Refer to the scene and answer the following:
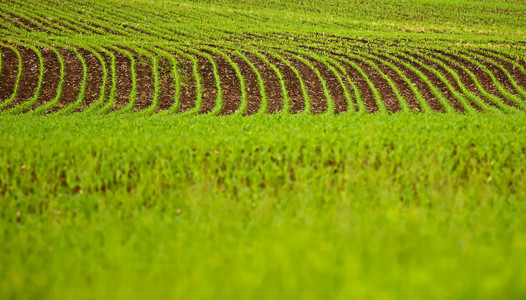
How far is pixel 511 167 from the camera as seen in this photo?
23.1 ft

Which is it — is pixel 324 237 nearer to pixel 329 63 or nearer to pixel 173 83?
pixel 173 83

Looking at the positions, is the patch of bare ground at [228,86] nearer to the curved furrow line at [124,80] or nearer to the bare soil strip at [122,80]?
the curved furrow line at [124,80]

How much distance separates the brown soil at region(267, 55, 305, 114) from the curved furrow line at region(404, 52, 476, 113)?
26.4ft

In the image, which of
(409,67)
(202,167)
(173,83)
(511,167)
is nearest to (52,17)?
(173,83)

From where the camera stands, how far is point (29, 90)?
1864 centimetres

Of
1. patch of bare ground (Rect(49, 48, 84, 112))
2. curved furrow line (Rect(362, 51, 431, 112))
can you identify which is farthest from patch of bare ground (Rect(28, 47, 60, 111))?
curved furrow line (Rect(362, 51, 431, 112))

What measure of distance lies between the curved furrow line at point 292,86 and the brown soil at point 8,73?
46.5 feet

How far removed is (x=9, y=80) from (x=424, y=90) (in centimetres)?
2324

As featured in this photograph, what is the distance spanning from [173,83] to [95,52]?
A: 7781 millimetres

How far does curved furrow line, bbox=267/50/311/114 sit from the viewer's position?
18.1 meters

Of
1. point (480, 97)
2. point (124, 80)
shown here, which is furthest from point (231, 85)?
point (480, 97)

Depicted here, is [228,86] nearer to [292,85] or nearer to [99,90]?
[292,85]

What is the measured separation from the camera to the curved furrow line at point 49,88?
1702 centimetres

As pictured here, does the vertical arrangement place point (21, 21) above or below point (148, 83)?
above
